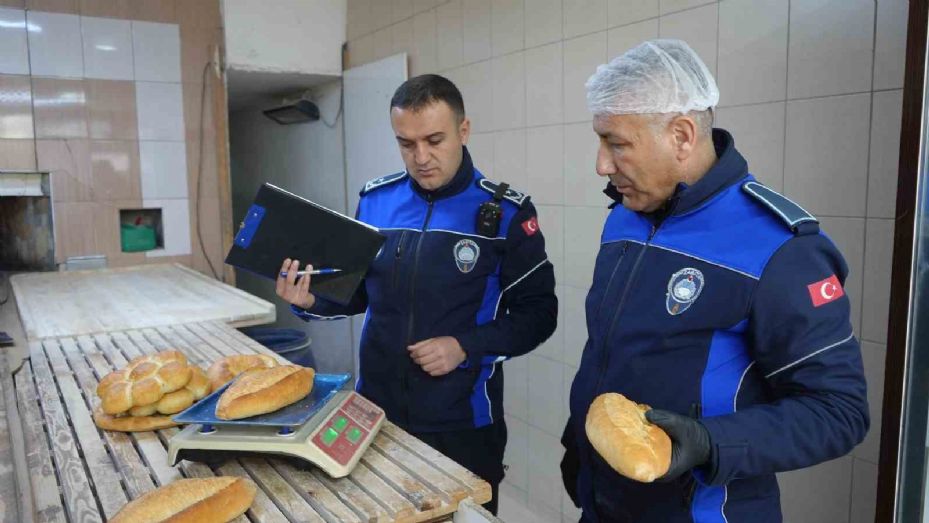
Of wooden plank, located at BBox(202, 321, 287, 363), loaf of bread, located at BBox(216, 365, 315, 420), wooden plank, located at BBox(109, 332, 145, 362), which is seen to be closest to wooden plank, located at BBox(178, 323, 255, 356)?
wooden plank, located at BBox(202, 321, 287, 363)

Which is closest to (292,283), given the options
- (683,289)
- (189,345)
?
(189,345)

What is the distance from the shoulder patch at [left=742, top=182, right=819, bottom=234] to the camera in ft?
3.44

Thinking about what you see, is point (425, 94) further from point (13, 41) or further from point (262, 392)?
point (13, 41)

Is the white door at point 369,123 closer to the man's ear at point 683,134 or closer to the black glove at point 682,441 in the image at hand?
the man's ear at point 683,134

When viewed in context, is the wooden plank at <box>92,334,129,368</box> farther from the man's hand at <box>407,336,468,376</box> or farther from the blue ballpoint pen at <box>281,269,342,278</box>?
the man's hand at <box>407,336,468,376</box>

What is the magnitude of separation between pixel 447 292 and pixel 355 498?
2.37 ft

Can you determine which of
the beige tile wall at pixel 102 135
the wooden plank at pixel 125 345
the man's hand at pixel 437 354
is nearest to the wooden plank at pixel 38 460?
the wooden plank at pixel 125 345

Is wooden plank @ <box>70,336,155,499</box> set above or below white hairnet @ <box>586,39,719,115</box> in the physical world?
below

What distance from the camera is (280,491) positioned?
3.46 ft

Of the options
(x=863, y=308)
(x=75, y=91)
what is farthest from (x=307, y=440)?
(x=75, y=91)

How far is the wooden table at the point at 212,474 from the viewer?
1000 millimetres

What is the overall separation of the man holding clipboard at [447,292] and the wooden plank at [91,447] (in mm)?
518

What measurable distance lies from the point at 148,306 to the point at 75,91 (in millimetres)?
1690

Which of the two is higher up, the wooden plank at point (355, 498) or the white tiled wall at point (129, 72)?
the white tiled wall at point (129, 72)
